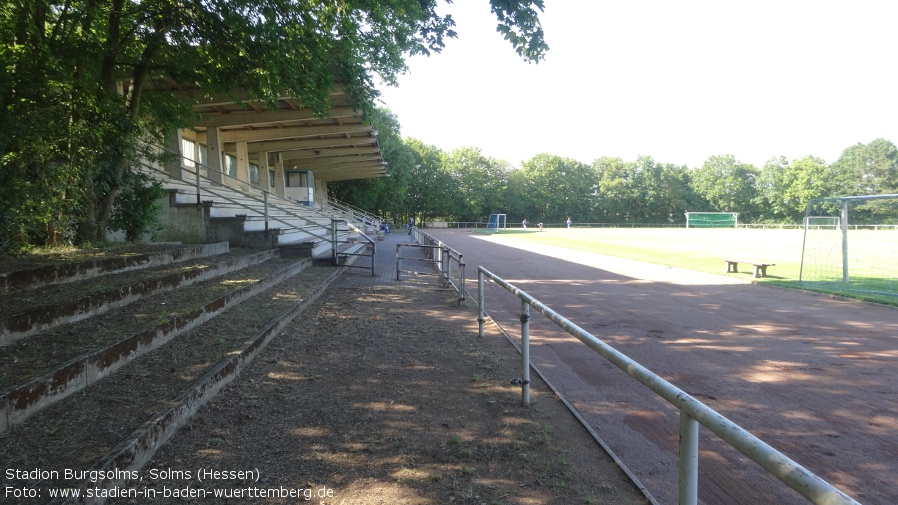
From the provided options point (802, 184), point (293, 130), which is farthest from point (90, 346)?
point (802, 184)

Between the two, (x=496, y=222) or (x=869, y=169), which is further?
(x=869, y=169)

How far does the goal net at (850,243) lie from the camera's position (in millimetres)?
12516

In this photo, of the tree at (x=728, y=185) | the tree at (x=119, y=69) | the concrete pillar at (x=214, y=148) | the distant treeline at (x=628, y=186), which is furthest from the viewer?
the tree at (x=728, y=185)

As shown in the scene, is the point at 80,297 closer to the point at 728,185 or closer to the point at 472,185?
the point at 472,185

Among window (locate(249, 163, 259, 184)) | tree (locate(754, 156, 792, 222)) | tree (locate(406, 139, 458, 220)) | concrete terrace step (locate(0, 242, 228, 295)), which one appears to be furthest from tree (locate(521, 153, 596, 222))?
concrete terrace step (locate(0, 242, 228, 295))

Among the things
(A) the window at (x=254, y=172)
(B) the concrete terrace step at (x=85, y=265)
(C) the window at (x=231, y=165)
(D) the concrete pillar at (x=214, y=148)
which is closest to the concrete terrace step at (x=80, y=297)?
(B) the concrete terrace step at (x=85, y=265)

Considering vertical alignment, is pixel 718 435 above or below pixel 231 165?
below

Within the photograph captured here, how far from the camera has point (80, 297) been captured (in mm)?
5500

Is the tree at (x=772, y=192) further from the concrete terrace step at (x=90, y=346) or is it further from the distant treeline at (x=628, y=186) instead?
the concrete terrace step at (x=90, y=346)

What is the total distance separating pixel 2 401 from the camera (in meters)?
3.26

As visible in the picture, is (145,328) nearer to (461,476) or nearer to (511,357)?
(461,476)

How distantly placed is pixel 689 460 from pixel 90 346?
15.4 feet

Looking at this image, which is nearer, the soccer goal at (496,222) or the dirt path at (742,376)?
the dirt path at (742,376)

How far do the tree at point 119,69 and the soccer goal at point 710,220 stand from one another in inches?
3157
